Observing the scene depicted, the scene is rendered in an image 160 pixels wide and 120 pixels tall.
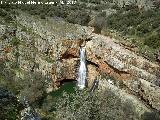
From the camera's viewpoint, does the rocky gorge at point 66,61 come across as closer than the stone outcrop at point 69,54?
Yes

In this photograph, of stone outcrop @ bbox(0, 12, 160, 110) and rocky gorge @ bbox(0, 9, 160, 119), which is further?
stone outcrop @ bbox(0, 12, 160, 110)

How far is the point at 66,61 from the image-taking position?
61062mm

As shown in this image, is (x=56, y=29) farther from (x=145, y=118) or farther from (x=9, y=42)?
(x=145, y=118)

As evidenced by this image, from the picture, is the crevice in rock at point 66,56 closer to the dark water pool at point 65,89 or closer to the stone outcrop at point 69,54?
the stone outcrop at point 69,54

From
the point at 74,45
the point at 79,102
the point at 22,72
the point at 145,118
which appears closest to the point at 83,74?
the point at 74,45

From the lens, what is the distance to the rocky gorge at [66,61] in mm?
51969

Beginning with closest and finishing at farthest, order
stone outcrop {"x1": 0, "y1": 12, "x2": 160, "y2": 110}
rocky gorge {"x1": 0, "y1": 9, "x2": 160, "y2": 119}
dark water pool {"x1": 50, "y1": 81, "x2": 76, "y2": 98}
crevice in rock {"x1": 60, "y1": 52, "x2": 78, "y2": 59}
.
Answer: rocky gorge {"x1": 0, "y1": 9, "x2": 160, "y2": 119}
stone outcrop {"x1": 0, "y1": 12, "x2": 160, "y2": 110}
dark water pool {"x1": 50, "y1": 81, "x2": 76, "y2": 98}
crevice in rock {"x1": 60, "y1": 52, "x2": 78, "y2": 59}

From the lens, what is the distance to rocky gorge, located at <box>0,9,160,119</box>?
51969 millimetres

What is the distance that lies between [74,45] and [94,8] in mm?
23734

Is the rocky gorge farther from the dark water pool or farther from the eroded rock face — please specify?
the dark water pool

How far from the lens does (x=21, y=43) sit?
211 feet

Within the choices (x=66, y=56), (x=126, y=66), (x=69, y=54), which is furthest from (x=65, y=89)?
(x=126, y=66)

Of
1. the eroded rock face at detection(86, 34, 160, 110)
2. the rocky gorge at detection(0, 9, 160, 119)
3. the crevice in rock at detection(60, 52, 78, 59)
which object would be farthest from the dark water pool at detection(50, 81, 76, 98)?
the eroded rock face at detection(86, 34, 160, 110)

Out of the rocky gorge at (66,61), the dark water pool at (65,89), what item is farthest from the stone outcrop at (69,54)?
the dark water pool at (65,89)
